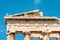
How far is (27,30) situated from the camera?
9706 cm

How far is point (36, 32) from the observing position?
97812 mm

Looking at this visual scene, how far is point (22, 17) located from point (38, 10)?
8.31 ft

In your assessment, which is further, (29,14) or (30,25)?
(29,14)

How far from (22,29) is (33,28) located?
5.17 feet

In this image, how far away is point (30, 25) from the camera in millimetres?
97125

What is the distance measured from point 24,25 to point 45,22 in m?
3.00

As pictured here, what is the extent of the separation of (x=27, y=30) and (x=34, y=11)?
2.89 meters

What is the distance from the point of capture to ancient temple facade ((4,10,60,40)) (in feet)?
318

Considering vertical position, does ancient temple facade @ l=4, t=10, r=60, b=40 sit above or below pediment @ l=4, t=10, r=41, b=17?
below

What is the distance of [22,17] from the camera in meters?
97.0

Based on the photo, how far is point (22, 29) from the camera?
97.0m

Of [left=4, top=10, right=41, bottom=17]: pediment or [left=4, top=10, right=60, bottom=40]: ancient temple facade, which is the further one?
[left=4, top=10, right=41, bottom=17]: pediment

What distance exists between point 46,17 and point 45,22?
0.78m

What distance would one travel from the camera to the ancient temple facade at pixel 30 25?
318 feet
